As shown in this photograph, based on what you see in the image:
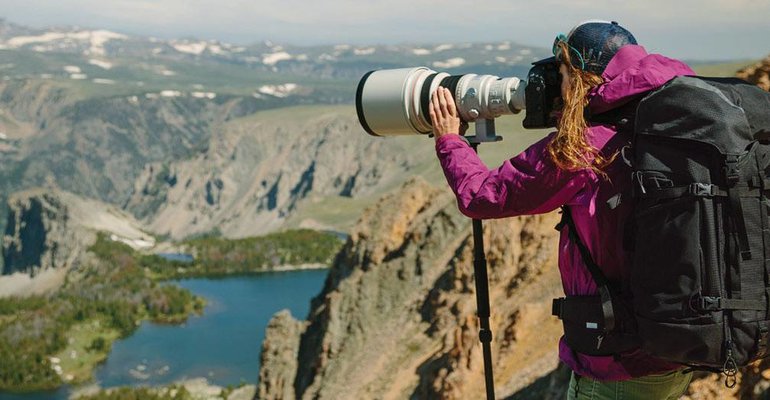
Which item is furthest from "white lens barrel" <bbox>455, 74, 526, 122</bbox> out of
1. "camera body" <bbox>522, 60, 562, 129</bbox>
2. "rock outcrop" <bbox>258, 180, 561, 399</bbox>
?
"rock outcrop" <bbox>258, 180, 561, 399</bbox>

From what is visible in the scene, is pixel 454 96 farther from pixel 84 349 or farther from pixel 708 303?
pixel 84 349

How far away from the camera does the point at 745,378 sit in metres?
6.75

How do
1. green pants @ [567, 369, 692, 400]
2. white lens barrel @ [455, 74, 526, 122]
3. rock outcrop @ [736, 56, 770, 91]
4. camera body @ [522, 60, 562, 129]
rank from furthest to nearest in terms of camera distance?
rock outcrop @ [736, 56, 770, 91] → white lens barrel @ [455, 74, 526, 122] → camera body @ [522, 60, 562, 129] → green pants @ [567, 369, 692, 400]

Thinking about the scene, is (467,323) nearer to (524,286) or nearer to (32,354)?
(524,286)

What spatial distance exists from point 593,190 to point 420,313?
18.0 metres

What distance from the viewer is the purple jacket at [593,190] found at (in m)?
3.41

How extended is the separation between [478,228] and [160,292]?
13224cm

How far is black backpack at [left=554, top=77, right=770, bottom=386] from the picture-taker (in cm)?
313

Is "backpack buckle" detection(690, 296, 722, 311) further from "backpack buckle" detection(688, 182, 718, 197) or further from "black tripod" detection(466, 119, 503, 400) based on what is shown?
"black tripod" detection(466, 119, 503, 400)

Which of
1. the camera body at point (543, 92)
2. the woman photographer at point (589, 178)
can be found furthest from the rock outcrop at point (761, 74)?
the woman photographer at point (589, 178)

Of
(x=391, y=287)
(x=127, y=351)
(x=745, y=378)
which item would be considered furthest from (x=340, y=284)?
(x=127, y=351)

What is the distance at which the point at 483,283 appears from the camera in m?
4.44

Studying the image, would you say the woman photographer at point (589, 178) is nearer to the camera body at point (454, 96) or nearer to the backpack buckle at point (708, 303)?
the camera body at point (454, 96)

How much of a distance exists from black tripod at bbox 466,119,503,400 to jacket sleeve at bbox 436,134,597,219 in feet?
1.40
